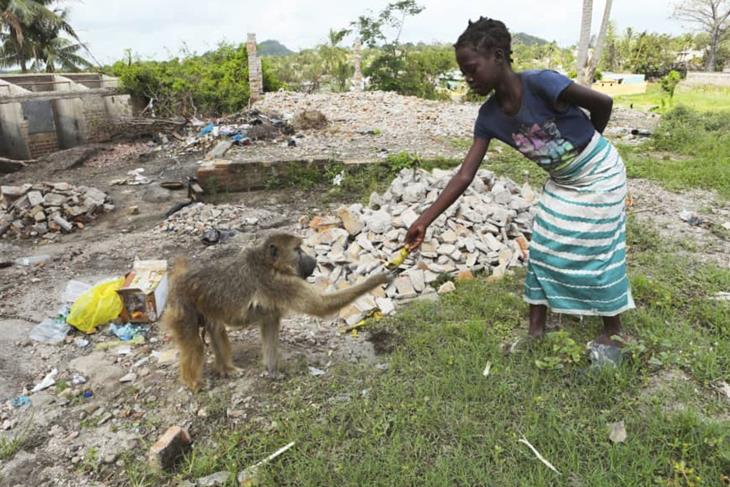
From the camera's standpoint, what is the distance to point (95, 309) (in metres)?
4.36

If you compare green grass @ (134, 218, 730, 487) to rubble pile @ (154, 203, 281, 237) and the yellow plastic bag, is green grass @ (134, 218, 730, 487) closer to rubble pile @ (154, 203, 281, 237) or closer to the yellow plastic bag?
the yellow plastic bag

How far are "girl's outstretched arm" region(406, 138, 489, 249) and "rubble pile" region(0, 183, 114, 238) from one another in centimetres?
666

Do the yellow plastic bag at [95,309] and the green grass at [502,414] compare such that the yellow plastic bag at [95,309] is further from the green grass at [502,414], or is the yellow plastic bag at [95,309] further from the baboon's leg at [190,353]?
the green grass at [502,414]

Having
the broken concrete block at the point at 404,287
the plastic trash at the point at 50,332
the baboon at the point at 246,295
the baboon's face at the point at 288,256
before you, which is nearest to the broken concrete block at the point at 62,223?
the plastic trash at the point at 50,332

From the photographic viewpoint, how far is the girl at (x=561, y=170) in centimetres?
254

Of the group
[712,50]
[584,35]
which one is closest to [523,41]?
[712,50]

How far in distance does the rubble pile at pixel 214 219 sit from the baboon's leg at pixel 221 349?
11.8ft

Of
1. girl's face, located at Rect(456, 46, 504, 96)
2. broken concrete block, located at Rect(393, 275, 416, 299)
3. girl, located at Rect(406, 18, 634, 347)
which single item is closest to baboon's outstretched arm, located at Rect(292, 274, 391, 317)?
girl, located at Rect(406, 18, 634, 347)

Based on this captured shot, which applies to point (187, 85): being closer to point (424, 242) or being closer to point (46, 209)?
point (46, 209)

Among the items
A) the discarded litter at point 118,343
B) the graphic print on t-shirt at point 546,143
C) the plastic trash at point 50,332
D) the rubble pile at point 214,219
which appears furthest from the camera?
the rubble pile at point 214,219

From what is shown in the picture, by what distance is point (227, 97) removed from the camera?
1636 centimetres

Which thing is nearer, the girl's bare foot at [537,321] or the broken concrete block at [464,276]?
the girl's bare foot at [537,321]

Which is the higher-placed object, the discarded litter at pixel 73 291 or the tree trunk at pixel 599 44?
the tree trunk at pixel 599 44

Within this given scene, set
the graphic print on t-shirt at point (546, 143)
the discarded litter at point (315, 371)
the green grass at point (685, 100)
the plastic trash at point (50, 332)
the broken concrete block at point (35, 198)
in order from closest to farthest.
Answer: the graphic print on t-shirt at point (546, 143) → the discarded litter at point (315, 371) → the plastic trash at point (50, 332) → the broken concrete block at point (35, 198) → the green grass at point (685, 100)
